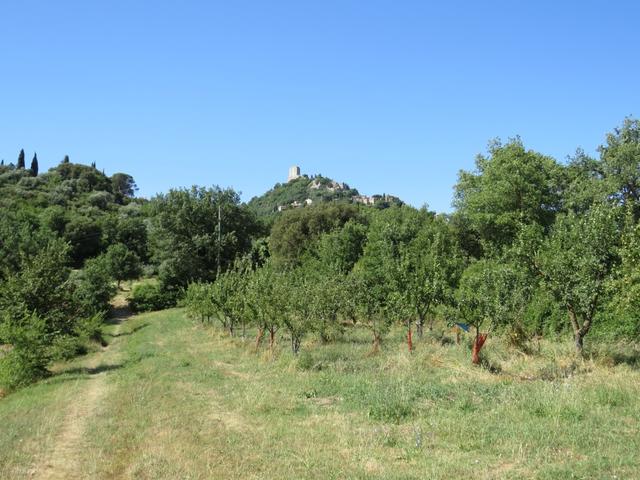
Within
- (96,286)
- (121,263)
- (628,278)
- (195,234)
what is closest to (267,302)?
(628,278)

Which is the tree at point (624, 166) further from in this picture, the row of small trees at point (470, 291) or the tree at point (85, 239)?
the tree at point (85, 239)

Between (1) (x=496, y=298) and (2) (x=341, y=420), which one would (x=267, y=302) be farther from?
(2) (x=341, y=420)

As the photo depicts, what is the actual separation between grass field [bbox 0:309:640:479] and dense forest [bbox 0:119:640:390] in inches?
88.2

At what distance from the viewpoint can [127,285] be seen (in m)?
71.4

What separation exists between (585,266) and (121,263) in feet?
185

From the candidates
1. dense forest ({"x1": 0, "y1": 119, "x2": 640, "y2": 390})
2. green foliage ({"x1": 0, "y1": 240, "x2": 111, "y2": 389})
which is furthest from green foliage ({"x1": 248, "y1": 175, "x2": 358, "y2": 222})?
green foliage ({"x1": 0, "y1": 240, "x2": 111, "y2": 389})

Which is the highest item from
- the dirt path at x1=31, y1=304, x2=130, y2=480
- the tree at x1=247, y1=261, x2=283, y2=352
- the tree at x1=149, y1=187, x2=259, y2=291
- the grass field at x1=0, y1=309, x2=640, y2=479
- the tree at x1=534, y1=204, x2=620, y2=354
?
the tree at x1=149, y1=187, x2=259, y2=291

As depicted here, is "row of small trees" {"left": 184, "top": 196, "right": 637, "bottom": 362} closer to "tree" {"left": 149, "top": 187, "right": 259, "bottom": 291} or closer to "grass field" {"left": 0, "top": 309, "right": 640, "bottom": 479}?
"grass field" {"left": 0, "top": 309, "right": 640, "bottom": 479}

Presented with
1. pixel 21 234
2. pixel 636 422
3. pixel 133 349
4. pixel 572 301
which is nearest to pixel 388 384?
pixel 636 422

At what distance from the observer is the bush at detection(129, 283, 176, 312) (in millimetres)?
56188

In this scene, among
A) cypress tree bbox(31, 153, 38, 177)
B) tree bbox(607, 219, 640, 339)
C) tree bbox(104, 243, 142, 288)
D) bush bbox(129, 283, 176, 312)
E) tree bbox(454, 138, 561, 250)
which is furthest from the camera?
cypress tree bbox(31, 153, 38, 177)

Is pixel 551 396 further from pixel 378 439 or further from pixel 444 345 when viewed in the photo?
pixel 444 345

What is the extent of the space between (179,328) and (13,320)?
59.2 ft

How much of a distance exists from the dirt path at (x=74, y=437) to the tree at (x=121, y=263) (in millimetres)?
40944
